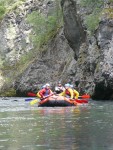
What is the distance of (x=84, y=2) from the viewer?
148 feet

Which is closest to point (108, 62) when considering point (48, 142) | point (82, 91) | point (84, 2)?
point (82, 91)

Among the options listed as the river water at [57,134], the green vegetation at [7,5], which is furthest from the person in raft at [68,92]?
the green vegetation at [7,5]

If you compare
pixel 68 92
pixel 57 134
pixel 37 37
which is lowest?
pixel 57 134

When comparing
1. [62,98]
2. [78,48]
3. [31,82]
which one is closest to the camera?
[62,98]

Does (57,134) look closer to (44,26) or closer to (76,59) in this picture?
(76,59)

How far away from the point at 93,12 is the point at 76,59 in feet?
19.0

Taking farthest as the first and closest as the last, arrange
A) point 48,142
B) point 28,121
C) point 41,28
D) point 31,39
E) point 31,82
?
point 31,39 → point 41,28 → point 31,82 → point 28,121 → point 48,142

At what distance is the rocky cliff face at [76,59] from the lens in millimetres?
38406

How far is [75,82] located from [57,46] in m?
14.4

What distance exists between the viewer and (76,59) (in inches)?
1881

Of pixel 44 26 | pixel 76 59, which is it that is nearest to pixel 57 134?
pixel 76 59

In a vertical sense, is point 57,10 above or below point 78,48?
above

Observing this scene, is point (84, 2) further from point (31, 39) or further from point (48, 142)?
point (48, 142)

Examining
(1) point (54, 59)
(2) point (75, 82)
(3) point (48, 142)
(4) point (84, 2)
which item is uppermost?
(4) point (84, 2)
